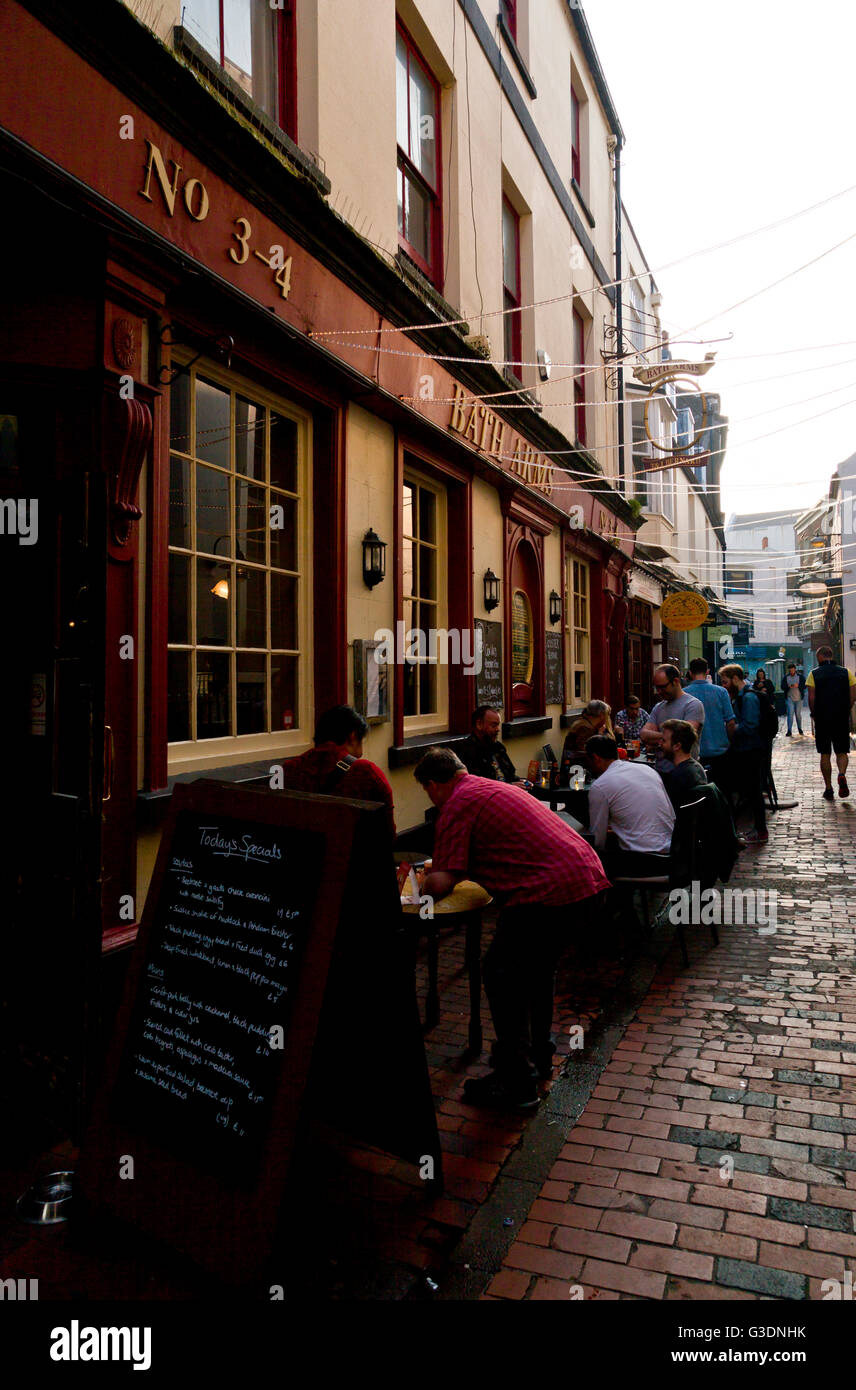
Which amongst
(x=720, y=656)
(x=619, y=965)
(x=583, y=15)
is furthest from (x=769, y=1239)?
(x=720, y=656)

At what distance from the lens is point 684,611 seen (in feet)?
48.1

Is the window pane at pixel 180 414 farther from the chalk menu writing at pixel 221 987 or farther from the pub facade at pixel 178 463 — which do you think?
the chalk menu writing at pixel 221 987

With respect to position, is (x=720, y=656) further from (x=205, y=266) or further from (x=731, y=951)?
(x=205, y=266)

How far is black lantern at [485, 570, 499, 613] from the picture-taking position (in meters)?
8.70

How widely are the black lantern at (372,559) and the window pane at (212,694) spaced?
4.92 ft

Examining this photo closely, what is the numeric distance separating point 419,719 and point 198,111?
4.80 metres

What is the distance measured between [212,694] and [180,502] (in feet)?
3.56

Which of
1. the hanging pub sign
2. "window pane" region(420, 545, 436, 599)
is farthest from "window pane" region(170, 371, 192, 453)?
the hanging pub sign

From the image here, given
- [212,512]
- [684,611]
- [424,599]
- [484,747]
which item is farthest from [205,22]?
[684,611]

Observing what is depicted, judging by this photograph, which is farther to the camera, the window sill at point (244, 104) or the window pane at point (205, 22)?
the window pane at point (205, 22)

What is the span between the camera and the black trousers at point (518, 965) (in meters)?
3.59

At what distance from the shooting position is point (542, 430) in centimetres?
1032

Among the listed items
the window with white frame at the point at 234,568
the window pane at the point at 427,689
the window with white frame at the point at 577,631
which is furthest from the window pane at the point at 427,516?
the window with white frame at the point at 577,631

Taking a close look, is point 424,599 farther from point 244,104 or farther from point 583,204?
point 583,204
